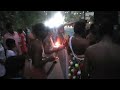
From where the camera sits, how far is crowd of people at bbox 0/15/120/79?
427 centimetres

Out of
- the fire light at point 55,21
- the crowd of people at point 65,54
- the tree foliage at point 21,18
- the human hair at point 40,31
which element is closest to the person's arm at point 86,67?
the crowd of people at point 65,54

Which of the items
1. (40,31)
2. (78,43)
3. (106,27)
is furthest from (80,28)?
(106,27)

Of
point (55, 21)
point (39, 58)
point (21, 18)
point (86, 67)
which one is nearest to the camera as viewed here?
point (86, 67)

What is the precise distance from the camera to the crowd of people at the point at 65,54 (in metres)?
4.27

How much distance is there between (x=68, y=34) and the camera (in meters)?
5.61

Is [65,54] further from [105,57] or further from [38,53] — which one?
[105,57]

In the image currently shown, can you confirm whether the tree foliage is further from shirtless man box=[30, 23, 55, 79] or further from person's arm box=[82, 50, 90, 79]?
person's arm box=[82, 50, 90, 79]

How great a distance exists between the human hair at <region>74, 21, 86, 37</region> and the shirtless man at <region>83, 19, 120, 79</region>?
1.04 metres

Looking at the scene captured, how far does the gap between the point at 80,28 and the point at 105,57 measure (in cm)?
129

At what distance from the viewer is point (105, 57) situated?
4.27m
